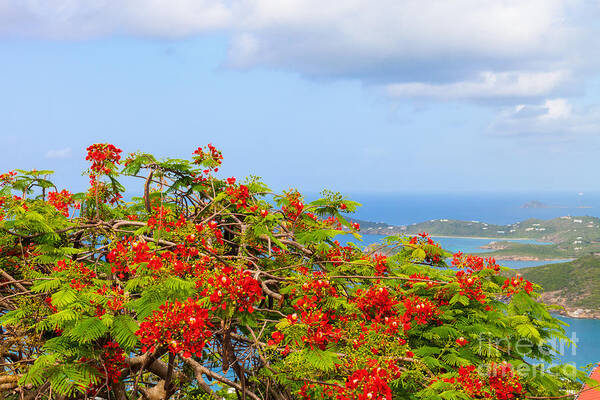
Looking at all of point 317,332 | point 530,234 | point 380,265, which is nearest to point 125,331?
point 317,332

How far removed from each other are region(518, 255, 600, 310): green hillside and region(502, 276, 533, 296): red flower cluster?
70738mm

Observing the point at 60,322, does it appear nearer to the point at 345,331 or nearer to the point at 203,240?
the point at 203,240

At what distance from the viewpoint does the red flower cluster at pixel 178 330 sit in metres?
3.16

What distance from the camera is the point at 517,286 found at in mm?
5152

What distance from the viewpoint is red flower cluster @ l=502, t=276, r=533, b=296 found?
16.8 ft

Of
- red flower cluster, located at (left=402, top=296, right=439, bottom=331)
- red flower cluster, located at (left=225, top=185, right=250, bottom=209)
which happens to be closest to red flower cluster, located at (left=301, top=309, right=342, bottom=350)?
red flower cluster, located at (left=402, top=296, right=439, bottom=331)

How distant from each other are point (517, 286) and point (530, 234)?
156156mm

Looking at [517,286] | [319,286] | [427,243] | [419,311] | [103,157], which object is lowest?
[419,311]

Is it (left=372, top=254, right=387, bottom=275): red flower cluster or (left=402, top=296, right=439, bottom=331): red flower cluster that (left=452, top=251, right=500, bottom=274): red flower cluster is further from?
(left=402, top=296, right=439, bottom=331): red flower cluster

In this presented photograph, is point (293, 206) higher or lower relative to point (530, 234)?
higher

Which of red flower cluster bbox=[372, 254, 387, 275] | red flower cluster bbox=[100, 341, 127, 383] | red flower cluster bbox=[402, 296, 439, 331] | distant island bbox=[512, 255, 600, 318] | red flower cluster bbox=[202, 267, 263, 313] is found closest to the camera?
red flower cluster bbox=[202, 267, 263, 313]

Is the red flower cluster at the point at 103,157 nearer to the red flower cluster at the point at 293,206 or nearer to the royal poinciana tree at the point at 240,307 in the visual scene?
the royal poinciana tree at the point at 240,307

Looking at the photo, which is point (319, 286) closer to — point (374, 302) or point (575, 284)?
point (374, 302)

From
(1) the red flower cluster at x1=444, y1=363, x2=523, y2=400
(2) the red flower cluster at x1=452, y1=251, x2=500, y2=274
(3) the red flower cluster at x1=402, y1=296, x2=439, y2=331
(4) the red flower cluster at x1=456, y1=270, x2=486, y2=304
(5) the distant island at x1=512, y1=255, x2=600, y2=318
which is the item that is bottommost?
(5) the distant island at x1=512, y1=255, x2=600, y2=318
